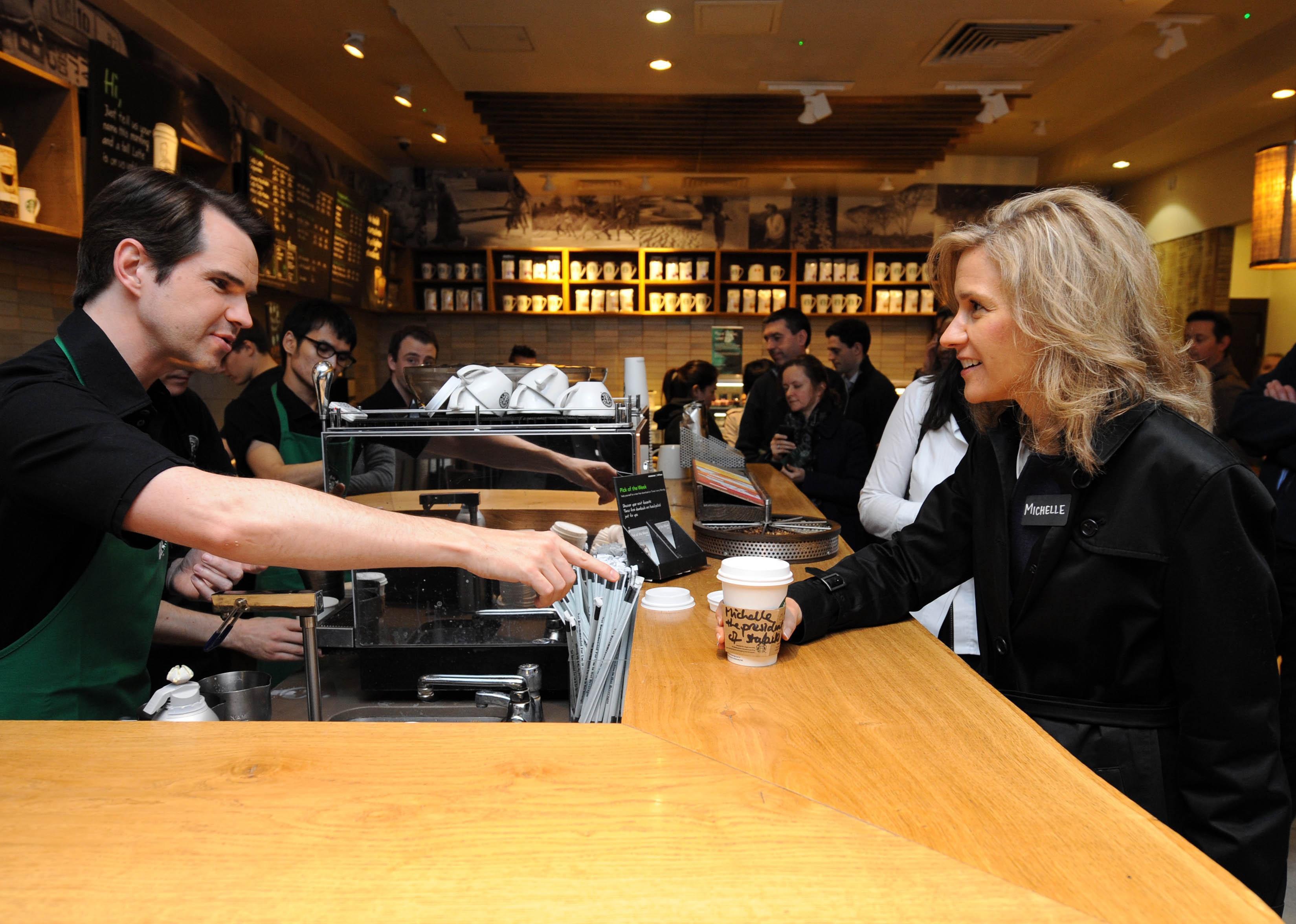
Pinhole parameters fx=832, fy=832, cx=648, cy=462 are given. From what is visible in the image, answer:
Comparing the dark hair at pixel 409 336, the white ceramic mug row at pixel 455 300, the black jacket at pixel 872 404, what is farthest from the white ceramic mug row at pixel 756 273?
the dark hair at pixel 409 336

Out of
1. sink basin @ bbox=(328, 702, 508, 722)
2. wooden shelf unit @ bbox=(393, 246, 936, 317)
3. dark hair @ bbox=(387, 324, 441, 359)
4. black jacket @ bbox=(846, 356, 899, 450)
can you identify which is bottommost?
sink basin @ bbox=(328, 702, 508, 722)

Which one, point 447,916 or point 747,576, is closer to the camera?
point 447,916

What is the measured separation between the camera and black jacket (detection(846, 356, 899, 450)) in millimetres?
4754

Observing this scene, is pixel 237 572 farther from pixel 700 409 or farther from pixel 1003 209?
pixel 700 409

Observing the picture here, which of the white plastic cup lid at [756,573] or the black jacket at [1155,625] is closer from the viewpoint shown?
the black jacket at [1155,625]

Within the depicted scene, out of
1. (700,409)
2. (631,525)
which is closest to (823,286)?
(700,409)

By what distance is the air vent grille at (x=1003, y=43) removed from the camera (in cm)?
446

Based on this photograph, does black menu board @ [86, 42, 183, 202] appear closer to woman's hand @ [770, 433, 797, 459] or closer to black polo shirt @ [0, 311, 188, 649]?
black polo shirt @ [0, 311, 188, 649]

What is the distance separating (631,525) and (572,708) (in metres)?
0.44

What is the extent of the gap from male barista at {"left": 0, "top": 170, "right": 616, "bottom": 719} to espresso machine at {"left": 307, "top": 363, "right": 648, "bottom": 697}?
332 mm

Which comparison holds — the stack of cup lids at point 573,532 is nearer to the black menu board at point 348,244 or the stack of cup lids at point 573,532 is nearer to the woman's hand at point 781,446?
the woman's hand at point 781,446

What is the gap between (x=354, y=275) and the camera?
7.01 meters

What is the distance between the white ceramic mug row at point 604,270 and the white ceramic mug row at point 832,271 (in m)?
1.75

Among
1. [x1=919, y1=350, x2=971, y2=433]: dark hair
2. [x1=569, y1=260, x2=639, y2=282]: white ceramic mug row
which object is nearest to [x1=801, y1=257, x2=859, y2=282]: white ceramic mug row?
[x1=569, y1=260, x2=639, y2=282]: white ceramic mug row
